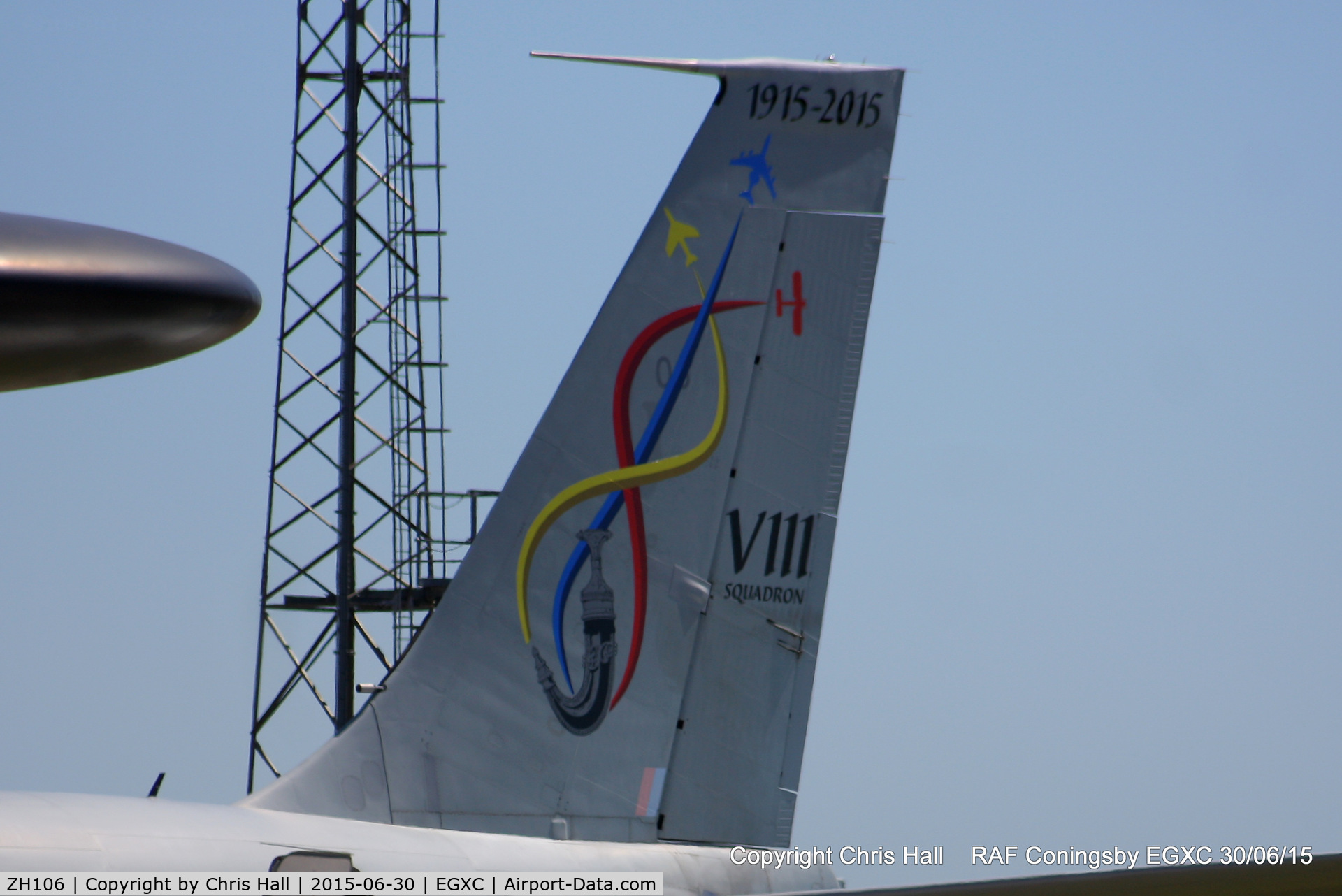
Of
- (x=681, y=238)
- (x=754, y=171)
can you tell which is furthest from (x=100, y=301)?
(x=754, y=171)

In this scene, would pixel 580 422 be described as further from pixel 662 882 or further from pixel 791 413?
pixel 662 882

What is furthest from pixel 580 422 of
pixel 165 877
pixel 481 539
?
pixel 165 877

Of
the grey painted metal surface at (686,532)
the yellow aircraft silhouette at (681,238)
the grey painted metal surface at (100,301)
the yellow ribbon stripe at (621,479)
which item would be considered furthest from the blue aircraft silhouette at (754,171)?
the grey painted metal surface at (100,301)

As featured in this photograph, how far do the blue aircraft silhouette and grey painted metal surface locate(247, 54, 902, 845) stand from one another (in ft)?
0.05

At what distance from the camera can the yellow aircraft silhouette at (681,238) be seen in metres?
13.0

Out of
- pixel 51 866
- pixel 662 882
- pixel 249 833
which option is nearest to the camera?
pixel 51 866

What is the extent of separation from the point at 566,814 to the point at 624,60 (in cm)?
615

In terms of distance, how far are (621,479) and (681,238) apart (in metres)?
2.13

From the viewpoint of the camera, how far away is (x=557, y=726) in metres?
12.0

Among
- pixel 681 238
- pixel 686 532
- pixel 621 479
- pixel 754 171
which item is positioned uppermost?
pixel 754 171

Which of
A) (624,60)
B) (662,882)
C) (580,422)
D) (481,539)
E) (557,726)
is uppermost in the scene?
(624,60)

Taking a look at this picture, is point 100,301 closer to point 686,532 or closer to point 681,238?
point 686,532

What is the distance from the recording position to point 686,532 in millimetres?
12570

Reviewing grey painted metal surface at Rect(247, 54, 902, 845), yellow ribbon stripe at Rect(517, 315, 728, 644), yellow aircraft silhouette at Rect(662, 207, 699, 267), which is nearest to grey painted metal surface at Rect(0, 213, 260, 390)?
grey painted metal surface at Rect(247, 54, 902, 845)
